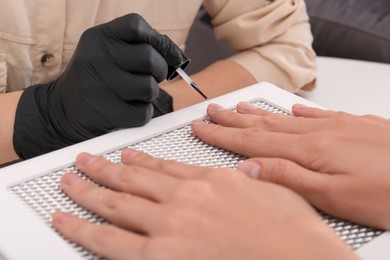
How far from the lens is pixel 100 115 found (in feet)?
2.44

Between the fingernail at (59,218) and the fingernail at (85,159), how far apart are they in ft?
0.30

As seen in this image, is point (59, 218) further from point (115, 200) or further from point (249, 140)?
point (249, 140)

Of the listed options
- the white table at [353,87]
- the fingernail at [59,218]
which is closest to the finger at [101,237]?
the fingernail at [59,218]

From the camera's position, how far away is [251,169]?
573 millimetres

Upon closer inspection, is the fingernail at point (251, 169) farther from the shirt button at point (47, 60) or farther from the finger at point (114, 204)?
the shirt button at point (47, 60)

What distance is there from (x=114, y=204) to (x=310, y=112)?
0.32 m

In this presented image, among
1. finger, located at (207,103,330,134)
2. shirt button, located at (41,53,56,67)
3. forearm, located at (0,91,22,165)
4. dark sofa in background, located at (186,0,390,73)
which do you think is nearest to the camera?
finger, located at (207,103,330,134)

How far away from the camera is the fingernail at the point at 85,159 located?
0.60 m

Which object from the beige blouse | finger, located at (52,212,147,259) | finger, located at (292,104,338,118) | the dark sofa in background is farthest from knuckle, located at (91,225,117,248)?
the dark sofa in background

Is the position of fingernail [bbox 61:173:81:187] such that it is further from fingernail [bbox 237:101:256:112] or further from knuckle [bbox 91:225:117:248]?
fingernail [bbox 237:101:256:112]

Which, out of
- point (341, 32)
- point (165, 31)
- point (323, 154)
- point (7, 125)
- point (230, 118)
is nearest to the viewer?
point (323, 154)

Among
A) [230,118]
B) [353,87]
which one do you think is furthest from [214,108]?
[353,87]

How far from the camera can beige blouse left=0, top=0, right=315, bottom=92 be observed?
90 cm

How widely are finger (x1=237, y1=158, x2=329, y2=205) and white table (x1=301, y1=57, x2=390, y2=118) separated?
452mm
